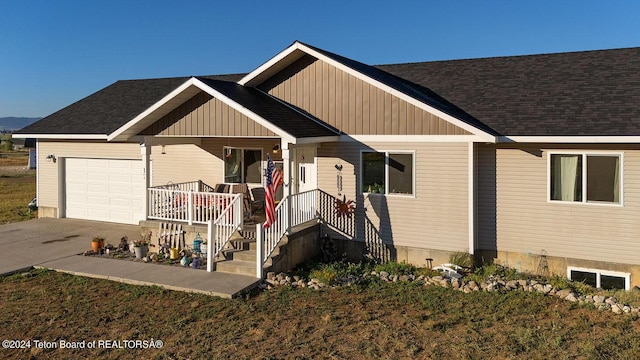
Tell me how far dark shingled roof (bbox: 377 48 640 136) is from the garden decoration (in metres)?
3.69

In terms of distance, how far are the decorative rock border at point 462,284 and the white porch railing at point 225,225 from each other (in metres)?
1.50

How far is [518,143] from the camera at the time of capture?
11.2m

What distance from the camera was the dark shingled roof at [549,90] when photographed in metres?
10.7

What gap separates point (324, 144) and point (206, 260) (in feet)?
13.3

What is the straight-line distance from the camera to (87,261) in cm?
1166

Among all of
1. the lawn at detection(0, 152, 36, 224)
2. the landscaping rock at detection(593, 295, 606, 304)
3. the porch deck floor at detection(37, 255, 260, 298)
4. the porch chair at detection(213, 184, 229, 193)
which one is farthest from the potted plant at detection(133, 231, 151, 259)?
the landscaping rock at detection(593, 295, 606, 304)

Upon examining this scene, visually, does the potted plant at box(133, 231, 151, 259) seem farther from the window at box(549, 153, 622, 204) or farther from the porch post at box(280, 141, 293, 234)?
the window at box(549, 153, 622, 204)

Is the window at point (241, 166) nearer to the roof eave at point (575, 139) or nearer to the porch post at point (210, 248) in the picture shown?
the porch post at point (210, 248)

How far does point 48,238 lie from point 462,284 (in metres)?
11.4

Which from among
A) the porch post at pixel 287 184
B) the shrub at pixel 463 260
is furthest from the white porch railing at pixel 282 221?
the shrub at pixel 463 260

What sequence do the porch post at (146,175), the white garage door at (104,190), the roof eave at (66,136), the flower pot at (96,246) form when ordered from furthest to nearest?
the white garage door at (104,190)
the roof eave at (66,136)
the porch post at (146,175)
the flower pot at (96,246)

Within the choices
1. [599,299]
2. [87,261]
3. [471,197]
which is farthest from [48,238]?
[599,299]

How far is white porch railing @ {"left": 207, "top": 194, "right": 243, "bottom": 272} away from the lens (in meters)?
11.0

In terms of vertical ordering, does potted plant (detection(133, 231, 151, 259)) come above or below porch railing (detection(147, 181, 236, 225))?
below
